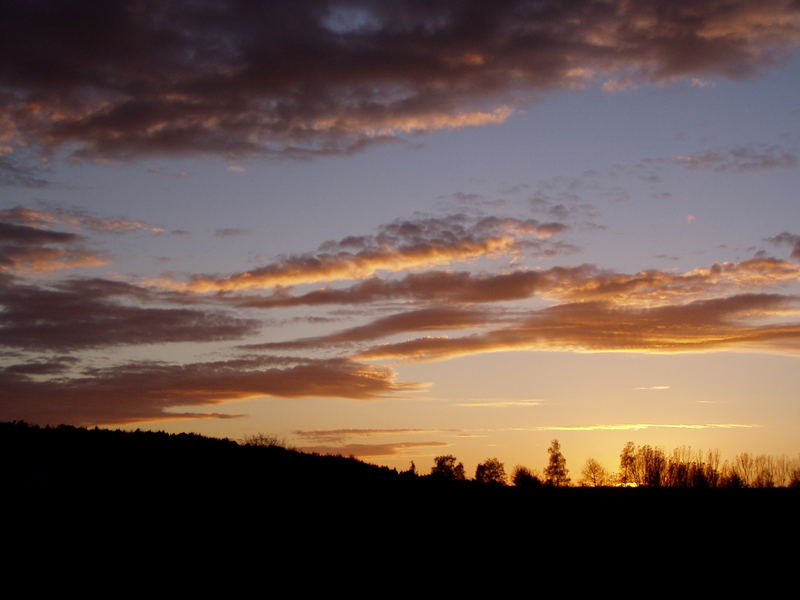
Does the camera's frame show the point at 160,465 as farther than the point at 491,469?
No

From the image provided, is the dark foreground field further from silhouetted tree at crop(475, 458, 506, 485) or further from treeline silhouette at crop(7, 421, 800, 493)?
silhouetted tree at crop(475, 458, 506, 485)

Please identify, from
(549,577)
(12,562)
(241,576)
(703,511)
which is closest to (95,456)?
(12,562)

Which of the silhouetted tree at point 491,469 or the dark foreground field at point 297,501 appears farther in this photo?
the silhouetted tree at point 491,469

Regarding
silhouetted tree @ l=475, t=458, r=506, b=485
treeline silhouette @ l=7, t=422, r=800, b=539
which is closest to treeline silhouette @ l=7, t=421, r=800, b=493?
treeline silhouette @ l=7, t=422, r=800, b=539

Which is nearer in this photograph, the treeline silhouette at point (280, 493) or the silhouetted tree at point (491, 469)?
the treeline silhouette at point (280, 493)

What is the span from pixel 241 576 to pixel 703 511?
19.9 metres

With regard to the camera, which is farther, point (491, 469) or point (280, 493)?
Answer: point (491, 469)

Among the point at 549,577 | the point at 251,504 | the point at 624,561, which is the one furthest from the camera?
the point at 251,504

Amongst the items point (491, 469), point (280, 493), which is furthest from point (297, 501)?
point (491, 469)

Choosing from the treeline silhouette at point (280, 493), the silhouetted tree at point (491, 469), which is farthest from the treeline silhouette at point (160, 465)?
the silhouetted tree at point (491, 469)

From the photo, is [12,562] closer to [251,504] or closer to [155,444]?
[251,504]

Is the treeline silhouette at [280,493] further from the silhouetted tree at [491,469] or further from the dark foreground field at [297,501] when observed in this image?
the silhouetted tree at [491,469]

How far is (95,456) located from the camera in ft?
94.0

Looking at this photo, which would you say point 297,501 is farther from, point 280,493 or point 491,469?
point 491,469
